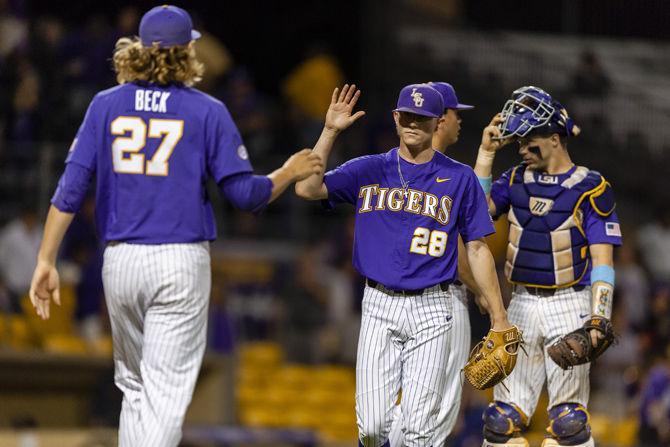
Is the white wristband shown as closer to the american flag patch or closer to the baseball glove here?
the american flag patch

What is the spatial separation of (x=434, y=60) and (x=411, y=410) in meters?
14.2

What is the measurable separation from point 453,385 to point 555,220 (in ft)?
3.69

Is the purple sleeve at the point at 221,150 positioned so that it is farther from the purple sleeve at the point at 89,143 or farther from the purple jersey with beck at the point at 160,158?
the purple sleeve at the point at 89,143

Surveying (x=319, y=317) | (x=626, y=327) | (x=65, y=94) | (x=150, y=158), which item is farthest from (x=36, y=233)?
(x=150, y=158)

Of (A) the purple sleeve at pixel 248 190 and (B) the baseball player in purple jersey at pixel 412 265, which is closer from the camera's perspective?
(A) the purple sleeve at pixel 248 190

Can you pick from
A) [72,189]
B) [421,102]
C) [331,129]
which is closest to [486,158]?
[421,102]

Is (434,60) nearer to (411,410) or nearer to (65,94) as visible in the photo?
(65,94)

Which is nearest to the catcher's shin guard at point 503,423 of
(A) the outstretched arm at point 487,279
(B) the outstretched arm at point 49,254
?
(A) the outstretched arm at point 487,279

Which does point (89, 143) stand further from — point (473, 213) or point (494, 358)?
point (494, 358)

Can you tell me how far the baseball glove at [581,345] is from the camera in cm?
700

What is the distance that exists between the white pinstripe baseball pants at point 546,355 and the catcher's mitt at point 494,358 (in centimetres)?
48

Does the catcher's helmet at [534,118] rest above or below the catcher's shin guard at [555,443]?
above

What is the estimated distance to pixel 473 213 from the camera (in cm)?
691

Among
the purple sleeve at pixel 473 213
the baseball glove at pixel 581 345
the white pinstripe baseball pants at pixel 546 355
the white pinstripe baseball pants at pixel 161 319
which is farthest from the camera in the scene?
the white pinstripe baseball pants at pixel 546 355
